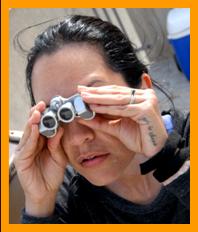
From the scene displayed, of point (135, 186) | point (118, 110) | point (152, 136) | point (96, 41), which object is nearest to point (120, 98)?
point (118, 110)

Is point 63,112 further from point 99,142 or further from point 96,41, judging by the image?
point 96,41

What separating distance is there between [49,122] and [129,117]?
204 mm

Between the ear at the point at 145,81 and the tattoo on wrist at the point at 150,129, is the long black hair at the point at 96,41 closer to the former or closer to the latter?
the ear at the point at 145,81

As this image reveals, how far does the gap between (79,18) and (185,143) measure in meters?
0.48

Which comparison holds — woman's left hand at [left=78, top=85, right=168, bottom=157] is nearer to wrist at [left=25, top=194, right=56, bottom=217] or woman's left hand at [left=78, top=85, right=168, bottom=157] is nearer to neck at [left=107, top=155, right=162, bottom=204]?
neck at [left=107, top=155, right=162, bottom=204]

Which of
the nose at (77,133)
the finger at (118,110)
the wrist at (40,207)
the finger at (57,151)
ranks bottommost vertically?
the wrist at (40,207)

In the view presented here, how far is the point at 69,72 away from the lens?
977 mm

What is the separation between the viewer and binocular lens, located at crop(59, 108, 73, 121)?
3.04 feet

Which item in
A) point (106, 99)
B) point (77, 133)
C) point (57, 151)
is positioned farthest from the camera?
point (57, 151)

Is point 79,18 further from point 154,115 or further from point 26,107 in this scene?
point 26,107

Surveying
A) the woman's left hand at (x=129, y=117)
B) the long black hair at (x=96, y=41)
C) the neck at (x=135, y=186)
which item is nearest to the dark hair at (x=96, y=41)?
the long black hair at (x=96, y=41)

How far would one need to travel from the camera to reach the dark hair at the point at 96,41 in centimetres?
106

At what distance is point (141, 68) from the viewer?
3.84 feet

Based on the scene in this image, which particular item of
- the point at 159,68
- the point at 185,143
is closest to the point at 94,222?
the point at 185,143
